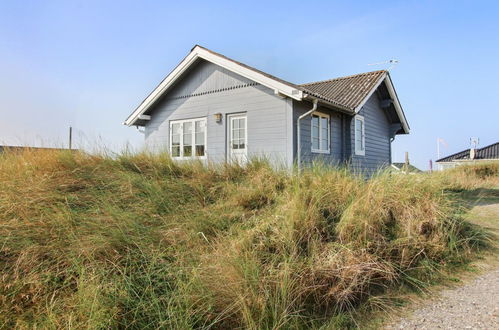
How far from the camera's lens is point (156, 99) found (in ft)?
35.5

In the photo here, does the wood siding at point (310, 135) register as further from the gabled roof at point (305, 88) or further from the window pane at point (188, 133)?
the window pane at point (188, 133)

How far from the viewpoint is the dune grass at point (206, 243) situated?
216cm

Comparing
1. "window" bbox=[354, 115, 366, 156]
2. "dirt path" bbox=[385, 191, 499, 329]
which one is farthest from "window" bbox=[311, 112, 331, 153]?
"dirt path" bbox=[385, 191, 499, 329]

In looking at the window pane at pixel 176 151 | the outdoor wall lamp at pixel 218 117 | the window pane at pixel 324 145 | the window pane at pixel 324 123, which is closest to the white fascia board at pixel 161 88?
the window pane at pixel 176 151

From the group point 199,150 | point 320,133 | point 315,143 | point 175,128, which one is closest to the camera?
point 315,143

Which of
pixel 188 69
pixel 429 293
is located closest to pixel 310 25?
pixel 188 69

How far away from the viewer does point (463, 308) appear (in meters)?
2.73

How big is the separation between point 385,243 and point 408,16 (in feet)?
21.6

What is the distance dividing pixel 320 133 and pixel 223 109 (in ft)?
11.0

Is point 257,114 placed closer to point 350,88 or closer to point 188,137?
point 188,137

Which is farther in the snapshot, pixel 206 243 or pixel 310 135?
pixel 310 135

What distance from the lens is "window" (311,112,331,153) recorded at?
9.20m

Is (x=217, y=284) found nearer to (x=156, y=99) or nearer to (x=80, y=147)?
(x=80, y=147)

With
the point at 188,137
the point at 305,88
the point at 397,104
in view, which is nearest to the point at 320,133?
the point at 305,88
